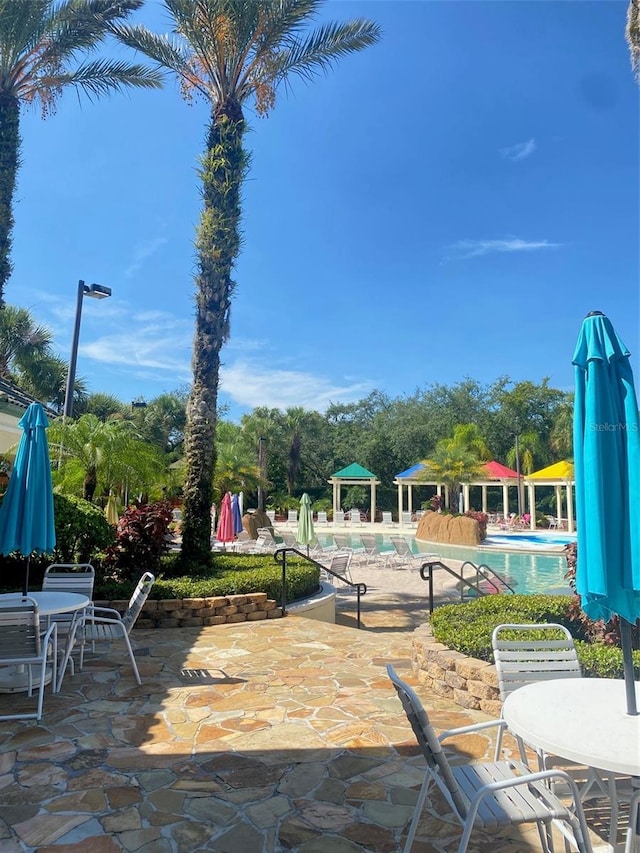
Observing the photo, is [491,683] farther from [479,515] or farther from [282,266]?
[282,266]

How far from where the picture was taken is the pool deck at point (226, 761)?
8.66 ft

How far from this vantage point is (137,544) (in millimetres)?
8781

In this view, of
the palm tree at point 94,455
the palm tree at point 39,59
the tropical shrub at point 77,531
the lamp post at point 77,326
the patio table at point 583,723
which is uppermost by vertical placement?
the palm tree at point 39,59

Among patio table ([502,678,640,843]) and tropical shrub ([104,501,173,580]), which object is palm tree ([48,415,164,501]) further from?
patio table ([502,678,640,843])

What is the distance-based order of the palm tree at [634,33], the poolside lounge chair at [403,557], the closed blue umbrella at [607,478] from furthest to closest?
the poolside lounge chair at [403,557], the palm tree at [634,33], the closed blue umbrella at [607,478]

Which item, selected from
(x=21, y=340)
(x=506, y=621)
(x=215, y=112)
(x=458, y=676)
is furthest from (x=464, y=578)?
(x=21, y=340)

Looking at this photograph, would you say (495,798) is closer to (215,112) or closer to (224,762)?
(224,762)

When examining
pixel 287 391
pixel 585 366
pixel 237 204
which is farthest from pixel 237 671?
pixel 287 391

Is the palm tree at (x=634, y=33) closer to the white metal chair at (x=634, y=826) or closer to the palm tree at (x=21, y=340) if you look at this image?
the white metal chair at (x=634, y=826)

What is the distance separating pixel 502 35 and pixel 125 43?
23.1ft

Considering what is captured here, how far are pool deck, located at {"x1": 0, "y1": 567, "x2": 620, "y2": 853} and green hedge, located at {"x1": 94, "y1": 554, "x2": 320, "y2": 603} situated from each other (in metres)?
1.67

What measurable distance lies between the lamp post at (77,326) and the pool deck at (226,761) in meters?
5.89

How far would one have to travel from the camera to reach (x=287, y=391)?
3925 centimetres

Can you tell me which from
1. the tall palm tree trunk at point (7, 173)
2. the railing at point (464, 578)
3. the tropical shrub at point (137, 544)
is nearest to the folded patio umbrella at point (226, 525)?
the tropical shrub at point (137, 544)
